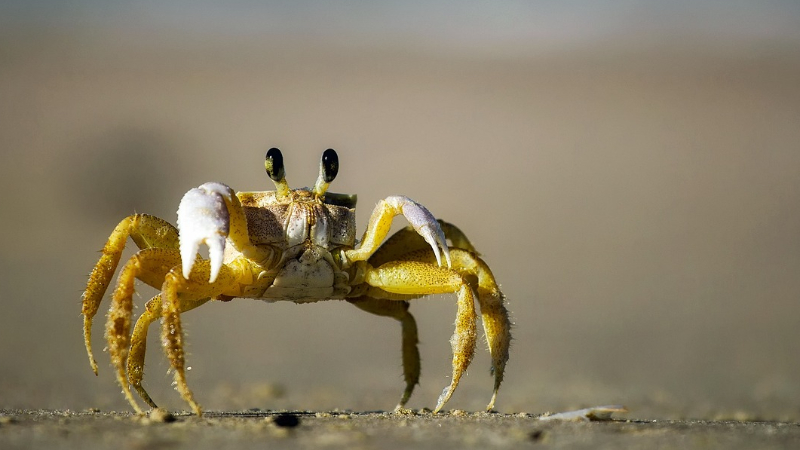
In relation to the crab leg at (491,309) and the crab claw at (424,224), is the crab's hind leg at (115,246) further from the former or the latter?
the crab leg at (491,309)

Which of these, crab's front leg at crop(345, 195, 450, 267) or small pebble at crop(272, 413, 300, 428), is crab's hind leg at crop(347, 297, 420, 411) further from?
small pebble at crop(272, 413, 300, 428)

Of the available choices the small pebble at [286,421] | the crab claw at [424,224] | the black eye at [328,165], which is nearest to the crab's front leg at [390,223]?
the crab claw at [424,224]

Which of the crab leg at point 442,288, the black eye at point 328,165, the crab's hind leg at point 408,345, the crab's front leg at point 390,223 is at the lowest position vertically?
the crab's hind leg at point 408,345

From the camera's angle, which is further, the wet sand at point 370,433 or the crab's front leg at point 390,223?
the crab's front leg at point 390,223

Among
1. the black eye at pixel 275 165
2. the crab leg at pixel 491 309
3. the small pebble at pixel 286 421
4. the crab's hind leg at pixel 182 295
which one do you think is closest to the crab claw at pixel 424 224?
the crab leg at pixel 491 309

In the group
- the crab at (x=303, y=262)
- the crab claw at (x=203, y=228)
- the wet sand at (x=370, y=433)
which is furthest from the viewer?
the crab at (x=303, y=262)

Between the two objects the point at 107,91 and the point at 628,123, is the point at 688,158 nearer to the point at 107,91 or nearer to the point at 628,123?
the point at 628,123

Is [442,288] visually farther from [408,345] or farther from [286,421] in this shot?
[286,421]

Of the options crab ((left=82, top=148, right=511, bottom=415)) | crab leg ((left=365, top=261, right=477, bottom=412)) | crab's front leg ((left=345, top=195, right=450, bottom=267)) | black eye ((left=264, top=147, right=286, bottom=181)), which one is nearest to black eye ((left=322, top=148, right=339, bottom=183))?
crab ((left=82, top=148, right=511, bottom=415))

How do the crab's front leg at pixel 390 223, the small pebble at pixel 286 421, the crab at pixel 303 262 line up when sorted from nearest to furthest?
1. the small pebble at pixel 286 421
2. the crab at pixel 303 262
3. the crab's front leg at pixel 390 223

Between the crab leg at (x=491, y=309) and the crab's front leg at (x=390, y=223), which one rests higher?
the crab's front leg at (x=390, y=223)
